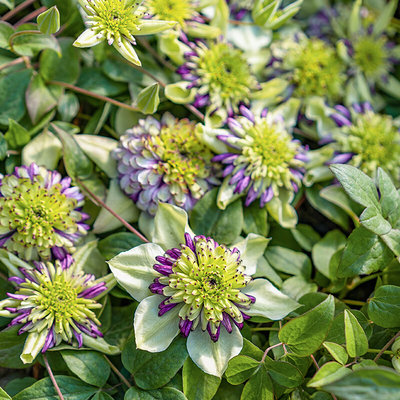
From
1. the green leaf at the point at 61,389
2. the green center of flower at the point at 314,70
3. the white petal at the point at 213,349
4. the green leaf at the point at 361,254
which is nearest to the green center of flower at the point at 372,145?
the green center of flower at the point at 314,70

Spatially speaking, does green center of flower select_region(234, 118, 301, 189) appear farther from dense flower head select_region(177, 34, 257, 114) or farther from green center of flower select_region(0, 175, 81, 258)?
green center of flower select_region(0, 175, 81, 258)

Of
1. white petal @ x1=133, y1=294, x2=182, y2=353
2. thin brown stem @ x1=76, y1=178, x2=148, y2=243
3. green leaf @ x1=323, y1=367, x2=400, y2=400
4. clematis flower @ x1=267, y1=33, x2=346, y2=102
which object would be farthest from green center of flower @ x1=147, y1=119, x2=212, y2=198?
green leaf @ x1=323, y1=367, x2=400, y2=400

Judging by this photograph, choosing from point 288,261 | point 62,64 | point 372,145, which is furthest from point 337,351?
point 62,64

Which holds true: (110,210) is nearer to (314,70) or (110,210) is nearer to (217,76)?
(217,76)

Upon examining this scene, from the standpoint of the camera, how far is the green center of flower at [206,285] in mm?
695

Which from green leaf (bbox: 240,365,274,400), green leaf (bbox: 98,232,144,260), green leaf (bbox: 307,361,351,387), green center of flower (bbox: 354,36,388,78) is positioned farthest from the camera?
green center of flower (bbox: 354,36,388,78)

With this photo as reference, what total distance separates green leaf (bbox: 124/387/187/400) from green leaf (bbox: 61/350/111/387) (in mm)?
53

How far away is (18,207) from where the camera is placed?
29.4 inches

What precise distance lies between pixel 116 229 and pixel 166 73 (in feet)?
1.20

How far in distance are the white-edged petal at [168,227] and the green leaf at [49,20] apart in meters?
0.33

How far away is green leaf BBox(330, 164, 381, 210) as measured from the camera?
697mm

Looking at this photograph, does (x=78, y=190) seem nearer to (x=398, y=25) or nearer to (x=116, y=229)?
(x=116, y=229)

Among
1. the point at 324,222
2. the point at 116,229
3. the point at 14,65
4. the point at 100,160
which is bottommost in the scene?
the point at 324,222

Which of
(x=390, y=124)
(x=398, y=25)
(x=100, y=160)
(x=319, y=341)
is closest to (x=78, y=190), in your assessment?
(x=100, y=160)
